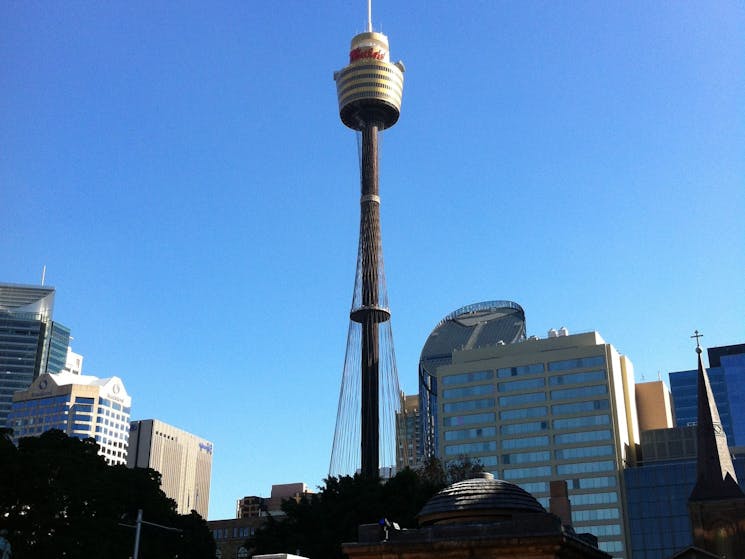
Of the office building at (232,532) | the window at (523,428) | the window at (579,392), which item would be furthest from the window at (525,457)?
the office building at (232,532)

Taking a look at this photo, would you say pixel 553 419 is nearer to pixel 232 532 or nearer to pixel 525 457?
pixel 525 457

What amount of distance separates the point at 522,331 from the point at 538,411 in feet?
116

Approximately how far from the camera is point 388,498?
67125 millimetres

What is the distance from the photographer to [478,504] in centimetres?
3588

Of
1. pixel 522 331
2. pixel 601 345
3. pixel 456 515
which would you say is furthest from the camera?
pixel 522 331

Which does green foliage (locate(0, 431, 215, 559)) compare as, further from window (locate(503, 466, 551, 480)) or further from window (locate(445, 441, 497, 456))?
window (locate(445, 441, 497, 456))

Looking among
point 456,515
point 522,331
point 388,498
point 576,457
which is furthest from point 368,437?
point 456,515

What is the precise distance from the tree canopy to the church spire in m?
37.3

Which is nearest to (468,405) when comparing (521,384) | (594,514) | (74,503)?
(521,384)

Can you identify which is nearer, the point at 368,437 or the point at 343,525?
the point at 343,525

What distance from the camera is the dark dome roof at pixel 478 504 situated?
35.6 meters

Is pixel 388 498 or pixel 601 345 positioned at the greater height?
pixel 601 345

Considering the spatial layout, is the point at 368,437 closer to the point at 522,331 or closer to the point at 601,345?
the point at 601,345

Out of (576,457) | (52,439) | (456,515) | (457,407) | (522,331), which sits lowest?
(456,515)
